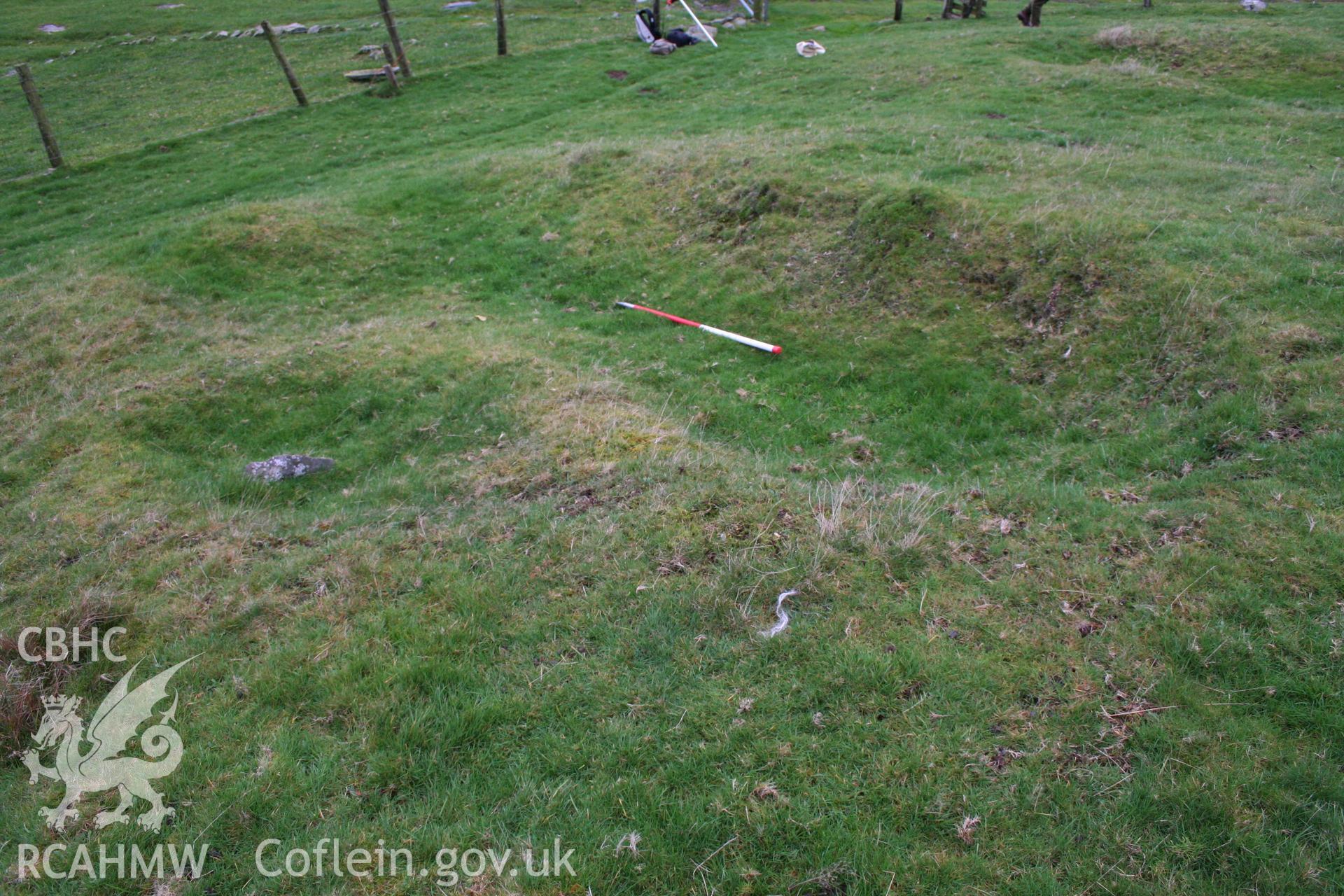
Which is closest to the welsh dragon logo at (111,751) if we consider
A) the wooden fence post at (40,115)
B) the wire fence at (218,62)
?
the wooden fence post at (40,115)

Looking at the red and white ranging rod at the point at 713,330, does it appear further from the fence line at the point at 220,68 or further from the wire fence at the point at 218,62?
the wire fence at the point at 218,62

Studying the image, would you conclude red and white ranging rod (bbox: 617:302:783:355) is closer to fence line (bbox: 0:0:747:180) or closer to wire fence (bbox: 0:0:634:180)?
fence line (bbox: 0:0:747:180)

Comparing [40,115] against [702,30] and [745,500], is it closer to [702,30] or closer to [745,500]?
[702,30]

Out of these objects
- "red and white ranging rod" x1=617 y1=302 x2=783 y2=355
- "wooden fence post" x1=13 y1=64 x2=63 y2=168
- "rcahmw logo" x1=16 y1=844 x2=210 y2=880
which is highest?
"wooden fence post" x1=13 y1=64 x2=63 y2=168

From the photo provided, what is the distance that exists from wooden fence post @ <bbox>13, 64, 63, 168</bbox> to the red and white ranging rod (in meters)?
25.0

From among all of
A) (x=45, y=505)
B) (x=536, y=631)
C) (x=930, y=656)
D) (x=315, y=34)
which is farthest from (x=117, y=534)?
(x=315, y=34)

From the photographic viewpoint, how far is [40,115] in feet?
84.7

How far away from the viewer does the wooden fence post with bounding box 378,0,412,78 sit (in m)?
30.9

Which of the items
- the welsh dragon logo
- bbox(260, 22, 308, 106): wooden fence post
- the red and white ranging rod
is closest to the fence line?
bbox(260, 22, 308, 106): wooden fence post

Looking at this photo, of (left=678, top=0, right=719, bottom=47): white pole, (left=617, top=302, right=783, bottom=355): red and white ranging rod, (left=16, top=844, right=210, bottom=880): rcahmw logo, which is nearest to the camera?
(left=16, top=844, right=210, bottom=880): rcahmw logo

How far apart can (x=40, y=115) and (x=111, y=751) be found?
30428 mm

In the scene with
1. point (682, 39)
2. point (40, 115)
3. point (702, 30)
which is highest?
point (702, 30)

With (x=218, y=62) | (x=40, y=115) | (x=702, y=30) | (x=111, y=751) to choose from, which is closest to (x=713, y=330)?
(x=111, y=751)

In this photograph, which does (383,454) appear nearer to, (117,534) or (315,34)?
(117,534)
